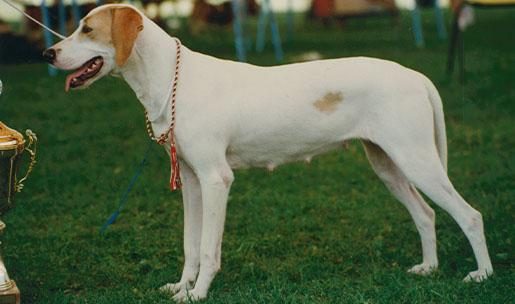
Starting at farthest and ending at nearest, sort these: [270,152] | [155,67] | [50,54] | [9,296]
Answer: [270,152]
[155,67]
[50,54]
[9,296]

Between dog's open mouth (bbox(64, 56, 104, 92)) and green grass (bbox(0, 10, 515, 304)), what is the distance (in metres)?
1.15

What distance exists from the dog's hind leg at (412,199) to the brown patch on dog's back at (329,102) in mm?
506

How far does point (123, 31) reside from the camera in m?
4.39

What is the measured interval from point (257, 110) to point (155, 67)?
57cm

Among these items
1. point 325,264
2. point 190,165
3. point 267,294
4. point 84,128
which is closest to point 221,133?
point 190,165

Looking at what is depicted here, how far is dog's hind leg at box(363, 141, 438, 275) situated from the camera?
5078 mm

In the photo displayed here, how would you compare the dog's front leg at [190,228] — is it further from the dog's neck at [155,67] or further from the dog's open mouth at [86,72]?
the dog's open mouth at [86,72]

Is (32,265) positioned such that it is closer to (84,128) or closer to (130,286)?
(130,286)

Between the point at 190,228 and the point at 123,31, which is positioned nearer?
the point at 123,31

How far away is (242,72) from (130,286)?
1.38 meters

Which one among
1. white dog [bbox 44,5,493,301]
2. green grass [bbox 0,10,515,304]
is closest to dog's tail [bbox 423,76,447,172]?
white dog [bbox 44,5,493,301]

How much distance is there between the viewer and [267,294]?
4621mm

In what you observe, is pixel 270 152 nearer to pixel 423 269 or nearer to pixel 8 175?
pixel 423 269

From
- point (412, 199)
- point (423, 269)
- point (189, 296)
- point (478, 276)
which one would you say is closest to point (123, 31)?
point (189, 296)
